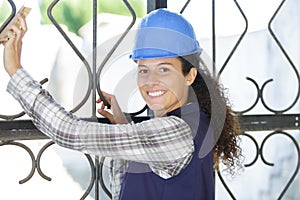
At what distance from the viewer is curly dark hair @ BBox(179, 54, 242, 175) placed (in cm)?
113

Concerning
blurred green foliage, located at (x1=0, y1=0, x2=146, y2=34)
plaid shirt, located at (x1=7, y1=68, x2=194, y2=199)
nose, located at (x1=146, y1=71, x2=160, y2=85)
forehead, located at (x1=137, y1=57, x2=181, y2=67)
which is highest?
blurred green foliage, located at (x1=0, y1=0, x2=146, y2=34)

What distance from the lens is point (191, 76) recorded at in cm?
110

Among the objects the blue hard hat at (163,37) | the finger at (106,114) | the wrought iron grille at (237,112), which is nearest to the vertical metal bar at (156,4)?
the wrought iron grille at (237,112)

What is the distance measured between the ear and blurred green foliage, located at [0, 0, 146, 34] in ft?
0.70

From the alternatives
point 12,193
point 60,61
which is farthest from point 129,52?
point 12,193

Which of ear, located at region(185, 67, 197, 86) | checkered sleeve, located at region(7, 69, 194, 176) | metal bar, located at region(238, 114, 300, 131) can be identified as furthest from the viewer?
metal bar, located at region(238, 114, 300, 131)

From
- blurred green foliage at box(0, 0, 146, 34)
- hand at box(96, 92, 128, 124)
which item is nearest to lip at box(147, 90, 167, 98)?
hand at box(96, 92, 128, 124)

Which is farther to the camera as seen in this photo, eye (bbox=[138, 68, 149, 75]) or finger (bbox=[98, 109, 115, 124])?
finger (bbox=[98, 109, 115, 124])

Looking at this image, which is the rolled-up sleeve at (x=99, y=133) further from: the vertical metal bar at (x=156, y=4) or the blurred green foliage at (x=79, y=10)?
the vertical metal bar at (x=156, y=4)

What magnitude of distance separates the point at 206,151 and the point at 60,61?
35 cm

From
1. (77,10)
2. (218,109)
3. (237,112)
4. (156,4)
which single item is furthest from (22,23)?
(237,112)

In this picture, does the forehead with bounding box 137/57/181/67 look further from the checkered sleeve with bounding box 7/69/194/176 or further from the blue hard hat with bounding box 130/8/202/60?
the checkered sleeve with bounding box 7/69/194/176

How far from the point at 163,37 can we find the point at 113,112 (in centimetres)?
22

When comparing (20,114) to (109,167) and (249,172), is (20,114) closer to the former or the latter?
(109,167)
